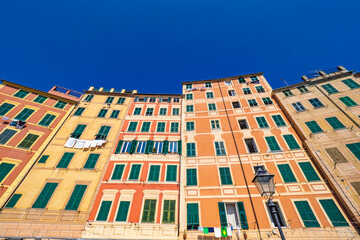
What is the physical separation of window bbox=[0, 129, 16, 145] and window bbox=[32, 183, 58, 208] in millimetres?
6747

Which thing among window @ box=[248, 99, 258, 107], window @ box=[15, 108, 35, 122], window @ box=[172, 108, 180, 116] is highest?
window @ box=[248, 99, 258, 107]

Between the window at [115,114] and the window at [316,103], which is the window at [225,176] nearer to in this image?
the window at [316,103]

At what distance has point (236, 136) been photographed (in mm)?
20016

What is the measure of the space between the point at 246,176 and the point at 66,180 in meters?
17.5

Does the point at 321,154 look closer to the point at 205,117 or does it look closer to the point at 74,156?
the point at 205,117

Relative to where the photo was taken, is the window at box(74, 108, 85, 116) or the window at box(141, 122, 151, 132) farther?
the window at box(74, 108, 85, 116)

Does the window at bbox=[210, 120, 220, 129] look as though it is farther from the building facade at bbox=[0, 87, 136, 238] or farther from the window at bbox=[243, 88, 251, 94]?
the building facade at bbox=[0, 87, 136, 238]

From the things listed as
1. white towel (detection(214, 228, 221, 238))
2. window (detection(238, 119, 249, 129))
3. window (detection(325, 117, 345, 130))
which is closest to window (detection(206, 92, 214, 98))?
window (detection(238, 119, 249, 129))

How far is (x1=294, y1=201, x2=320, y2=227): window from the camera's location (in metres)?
13.2

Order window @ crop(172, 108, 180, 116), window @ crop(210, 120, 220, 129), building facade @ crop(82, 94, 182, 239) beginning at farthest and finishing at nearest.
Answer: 1. window @ crop(172, 108, 180, 116)
2. window @ crop(210, 120, 220, 129)
3. building facade @ crop(82, 94, 182, 239)

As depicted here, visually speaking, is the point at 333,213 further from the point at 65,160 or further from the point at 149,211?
the point at 65,160

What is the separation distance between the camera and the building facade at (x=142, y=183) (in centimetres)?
1395

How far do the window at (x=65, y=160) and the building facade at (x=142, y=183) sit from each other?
166 inches

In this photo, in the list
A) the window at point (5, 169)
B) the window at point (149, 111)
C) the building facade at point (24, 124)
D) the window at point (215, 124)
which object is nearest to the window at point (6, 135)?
the building facade at point (24, 124)
